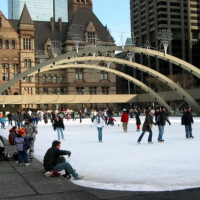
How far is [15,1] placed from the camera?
524 ft

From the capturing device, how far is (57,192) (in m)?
6.45

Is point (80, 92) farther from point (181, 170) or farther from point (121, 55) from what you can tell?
point (181, 170)

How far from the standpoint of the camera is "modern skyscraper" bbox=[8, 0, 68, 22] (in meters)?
157

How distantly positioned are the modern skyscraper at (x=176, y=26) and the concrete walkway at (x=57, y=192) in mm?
92171

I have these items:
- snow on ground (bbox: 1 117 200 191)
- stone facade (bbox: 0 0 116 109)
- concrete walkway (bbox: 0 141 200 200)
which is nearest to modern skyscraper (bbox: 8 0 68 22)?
stone facade (bbox: 0 0 116 109)

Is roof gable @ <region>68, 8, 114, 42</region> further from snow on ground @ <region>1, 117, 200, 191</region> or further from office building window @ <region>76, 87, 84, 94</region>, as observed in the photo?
snow on ground @ <region>1, 117, 200, 191</region>

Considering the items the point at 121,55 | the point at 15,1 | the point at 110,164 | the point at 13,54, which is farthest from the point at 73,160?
the point at 15,1

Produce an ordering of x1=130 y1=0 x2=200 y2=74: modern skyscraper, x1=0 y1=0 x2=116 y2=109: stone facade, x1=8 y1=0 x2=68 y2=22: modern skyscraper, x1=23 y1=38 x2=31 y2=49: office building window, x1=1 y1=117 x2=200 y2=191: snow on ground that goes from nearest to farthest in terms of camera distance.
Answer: x1=1 y1=117 x2=200 y2=191: snow on ground < x1=0 y1=0 x2=116 y2=109: stone facade < x1=23 y1=38 x2=31 y2=49: office building window < x1=130 y1=0 x2=200 y2=74: modern skyscraper < x1=8 y1=0 x2=68 y2=22: modern skyscraper

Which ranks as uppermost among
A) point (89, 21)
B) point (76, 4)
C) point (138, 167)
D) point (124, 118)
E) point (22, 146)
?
point (76, 4)

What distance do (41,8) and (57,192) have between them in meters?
161

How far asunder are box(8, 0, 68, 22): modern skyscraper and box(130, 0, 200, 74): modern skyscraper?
63.9m

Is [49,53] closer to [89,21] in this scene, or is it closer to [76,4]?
[89,21]

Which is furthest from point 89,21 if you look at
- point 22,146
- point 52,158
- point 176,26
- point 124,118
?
point 52,158

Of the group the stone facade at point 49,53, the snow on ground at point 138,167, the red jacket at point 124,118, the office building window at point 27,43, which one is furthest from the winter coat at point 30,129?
the office building window at point 27,43
